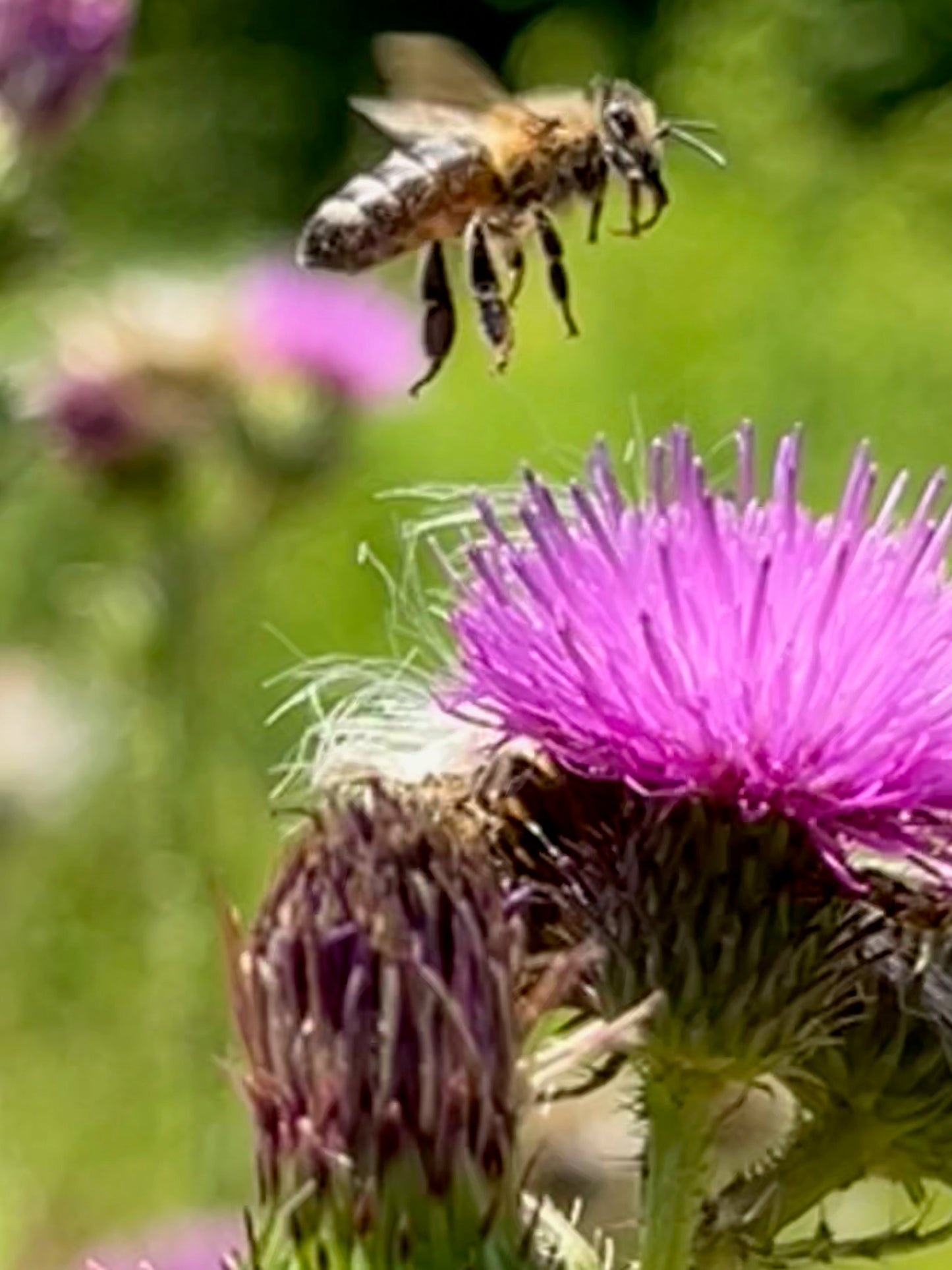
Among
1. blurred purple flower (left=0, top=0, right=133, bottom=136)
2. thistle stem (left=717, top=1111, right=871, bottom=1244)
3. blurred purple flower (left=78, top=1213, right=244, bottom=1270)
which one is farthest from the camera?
blurred purple flower (left=0, top=0, right=133, bottom=136)

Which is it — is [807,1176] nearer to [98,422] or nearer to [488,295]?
[488,295]

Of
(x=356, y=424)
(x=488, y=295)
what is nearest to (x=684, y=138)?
(x=488, y=295)

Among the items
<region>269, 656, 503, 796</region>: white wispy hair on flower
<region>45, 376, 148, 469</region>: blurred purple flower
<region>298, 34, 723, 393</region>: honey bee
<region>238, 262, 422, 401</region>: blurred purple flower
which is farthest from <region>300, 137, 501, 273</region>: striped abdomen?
<region>238, 262, 422, 401</region>: blurred purple flower

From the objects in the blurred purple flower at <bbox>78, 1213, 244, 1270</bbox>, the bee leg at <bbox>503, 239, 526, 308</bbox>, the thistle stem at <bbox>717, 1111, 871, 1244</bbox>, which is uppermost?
the bee leg at <bbox>503, 239, 526, 308</bbox>

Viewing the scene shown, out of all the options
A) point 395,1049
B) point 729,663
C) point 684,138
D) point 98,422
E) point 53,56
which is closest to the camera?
point 395,1049

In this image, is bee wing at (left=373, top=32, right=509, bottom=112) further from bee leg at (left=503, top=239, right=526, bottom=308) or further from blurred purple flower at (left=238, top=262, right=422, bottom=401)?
blurred purple flower at (left=238, top=262, right=422, bottom=401)

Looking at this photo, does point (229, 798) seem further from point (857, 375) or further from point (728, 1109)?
point (728, 1109)

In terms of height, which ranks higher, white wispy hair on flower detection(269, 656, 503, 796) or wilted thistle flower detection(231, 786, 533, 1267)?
white wispy hair on flower detection(269, 656, 503, 796)
